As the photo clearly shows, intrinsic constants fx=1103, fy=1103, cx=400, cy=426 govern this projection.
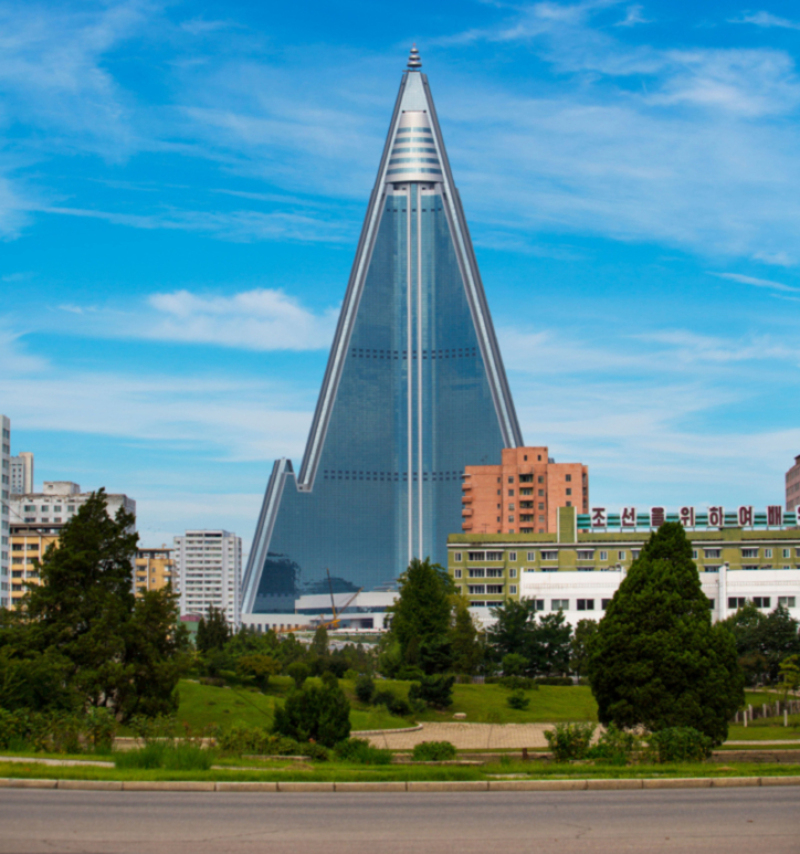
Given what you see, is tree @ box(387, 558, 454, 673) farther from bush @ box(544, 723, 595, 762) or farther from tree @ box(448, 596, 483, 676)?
bush @ box(544, 723, 595, 762)

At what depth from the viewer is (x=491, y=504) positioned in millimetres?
141625

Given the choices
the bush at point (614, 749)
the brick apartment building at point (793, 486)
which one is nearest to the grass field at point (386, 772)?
the bush at point (614, 749)

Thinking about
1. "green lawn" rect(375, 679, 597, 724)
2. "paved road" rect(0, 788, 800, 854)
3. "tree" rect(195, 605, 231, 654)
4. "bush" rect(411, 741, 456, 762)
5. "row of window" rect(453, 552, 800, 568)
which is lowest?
"green lawn" rect(375, 679, 597, 724)

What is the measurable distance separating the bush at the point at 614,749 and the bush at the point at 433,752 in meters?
3.88

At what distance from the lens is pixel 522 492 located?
140125mm

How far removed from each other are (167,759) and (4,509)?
97.7m

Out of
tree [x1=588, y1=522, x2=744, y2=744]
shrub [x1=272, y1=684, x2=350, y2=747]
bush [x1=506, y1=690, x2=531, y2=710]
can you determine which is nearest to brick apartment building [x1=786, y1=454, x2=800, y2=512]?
bush [x1=506, y1=690, x2=531, y2=710]

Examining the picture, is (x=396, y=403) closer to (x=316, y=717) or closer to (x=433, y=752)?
(x=316, y=717)

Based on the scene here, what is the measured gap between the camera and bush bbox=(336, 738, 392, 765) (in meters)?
25.7

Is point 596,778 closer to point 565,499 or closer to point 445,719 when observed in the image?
point 445,719

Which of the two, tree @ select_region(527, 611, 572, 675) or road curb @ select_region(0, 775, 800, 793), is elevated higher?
road curb @ select_region(0, 775, 800, 793)

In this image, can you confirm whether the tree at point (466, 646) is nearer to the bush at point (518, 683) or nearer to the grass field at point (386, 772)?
the bush at point (518, 683)

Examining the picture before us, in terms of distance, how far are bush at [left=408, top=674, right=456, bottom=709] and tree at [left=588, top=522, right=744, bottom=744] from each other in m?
20.0

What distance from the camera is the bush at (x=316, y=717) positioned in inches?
1224
